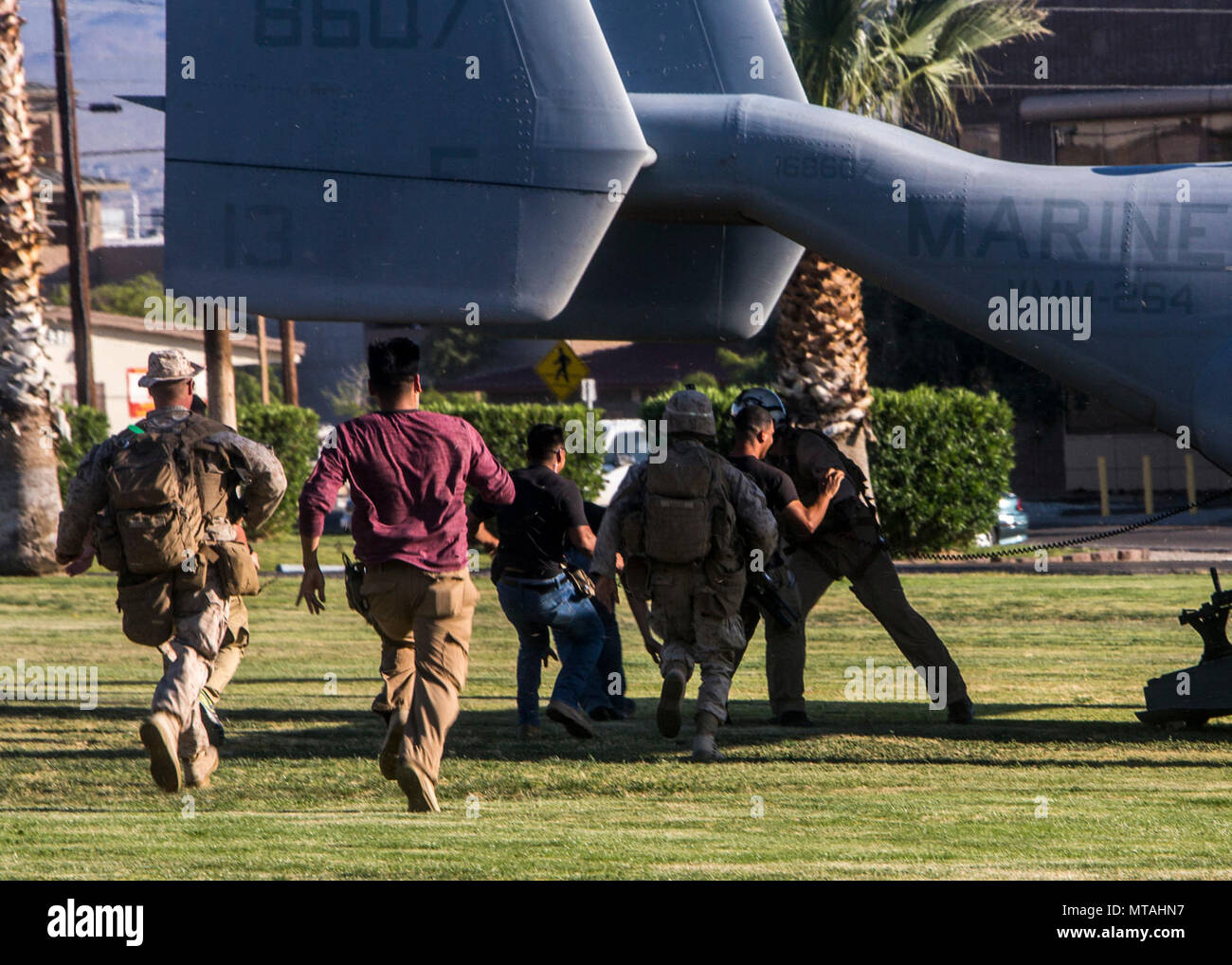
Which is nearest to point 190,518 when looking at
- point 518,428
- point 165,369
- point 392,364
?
point 165,369

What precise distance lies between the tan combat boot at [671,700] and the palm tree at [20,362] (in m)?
14.1

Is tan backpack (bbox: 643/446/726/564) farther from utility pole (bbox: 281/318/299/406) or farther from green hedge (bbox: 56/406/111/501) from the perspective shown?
utility pole (bbox: 281/318/299/406)

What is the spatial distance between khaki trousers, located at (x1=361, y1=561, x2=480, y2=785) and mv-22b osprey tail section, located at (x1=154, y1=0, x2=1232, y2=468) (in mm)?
2628

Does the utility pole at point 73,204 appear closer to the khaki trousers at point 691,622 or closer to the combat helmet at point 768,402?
the combat helmet at point 768,402

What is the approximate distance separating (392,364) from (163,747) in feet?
6.50

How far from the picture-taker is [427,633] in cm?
723

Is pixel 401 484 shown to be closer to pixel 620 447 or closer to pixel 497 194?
pixel 497 194

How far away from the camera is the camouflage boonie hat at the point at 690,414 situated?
337 inches

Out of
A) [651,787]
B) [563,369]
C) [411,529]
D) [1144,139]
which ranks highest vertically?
[1144,139]

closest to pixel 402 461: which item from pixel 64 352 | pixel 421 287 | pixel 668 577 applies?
pixel 668 577

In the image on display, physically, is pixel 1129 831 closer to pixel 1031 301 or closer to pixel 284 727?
pixel 1031 301

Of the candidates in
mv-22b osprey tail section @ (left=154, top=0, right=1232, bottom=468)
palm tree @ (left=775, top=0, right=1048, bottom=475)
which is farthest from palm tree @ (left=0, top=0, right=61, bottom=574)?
mv-22b osprey tail section @ (left=154, top=0, right=1232, bottom=468)

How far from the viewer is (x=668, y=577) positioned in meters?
8.62
